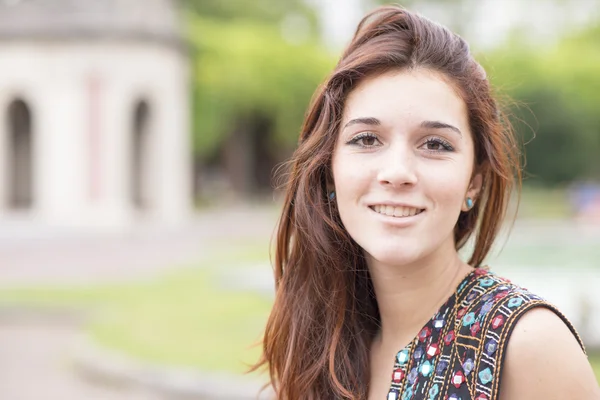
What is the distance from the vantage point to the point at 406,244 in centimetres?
190

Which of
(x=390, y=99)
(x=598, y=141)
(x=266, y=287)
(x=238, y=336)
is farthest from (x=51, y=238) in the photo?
(x=598, y=141)

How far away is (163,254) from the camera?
1747 centimetres

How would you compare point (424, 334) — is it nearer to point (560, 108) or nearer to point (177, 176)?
point (177, 176)

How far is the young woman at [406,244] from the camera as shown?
1.70 m

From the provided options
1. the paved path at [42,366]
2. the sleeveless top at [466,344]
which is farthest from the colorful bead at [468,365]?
the paved path at [42,366]

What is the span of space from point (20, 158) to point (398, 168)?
28.1 metres

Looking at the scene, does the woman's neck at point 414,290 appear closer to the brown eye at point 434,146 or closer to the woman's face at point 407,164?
the woman's face at point 407,164

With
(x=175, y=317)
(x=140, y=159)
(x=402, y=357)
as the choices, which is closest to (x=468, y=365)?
(x=402, y=357)

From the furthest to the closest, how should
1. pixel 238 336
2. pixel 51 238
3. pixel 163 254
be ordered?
pixel 51 238
pixel 163 254
pixel 238 336

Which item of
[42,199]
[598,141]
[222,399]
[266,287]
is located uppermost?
[598,141]

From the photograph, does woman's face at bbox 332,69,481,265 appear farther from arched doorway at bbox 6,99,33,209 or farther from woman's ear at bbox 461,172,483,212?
arched doorway at bbox 6,99,33,209

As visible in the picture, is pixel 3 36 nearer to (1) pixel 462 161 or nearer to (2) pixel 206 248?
(2) pixel 206 248

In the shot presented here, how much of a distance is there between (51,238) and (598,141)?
24.5 m

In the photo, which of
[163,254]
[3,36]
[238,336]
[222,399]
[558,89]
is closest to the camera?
[222,399]
